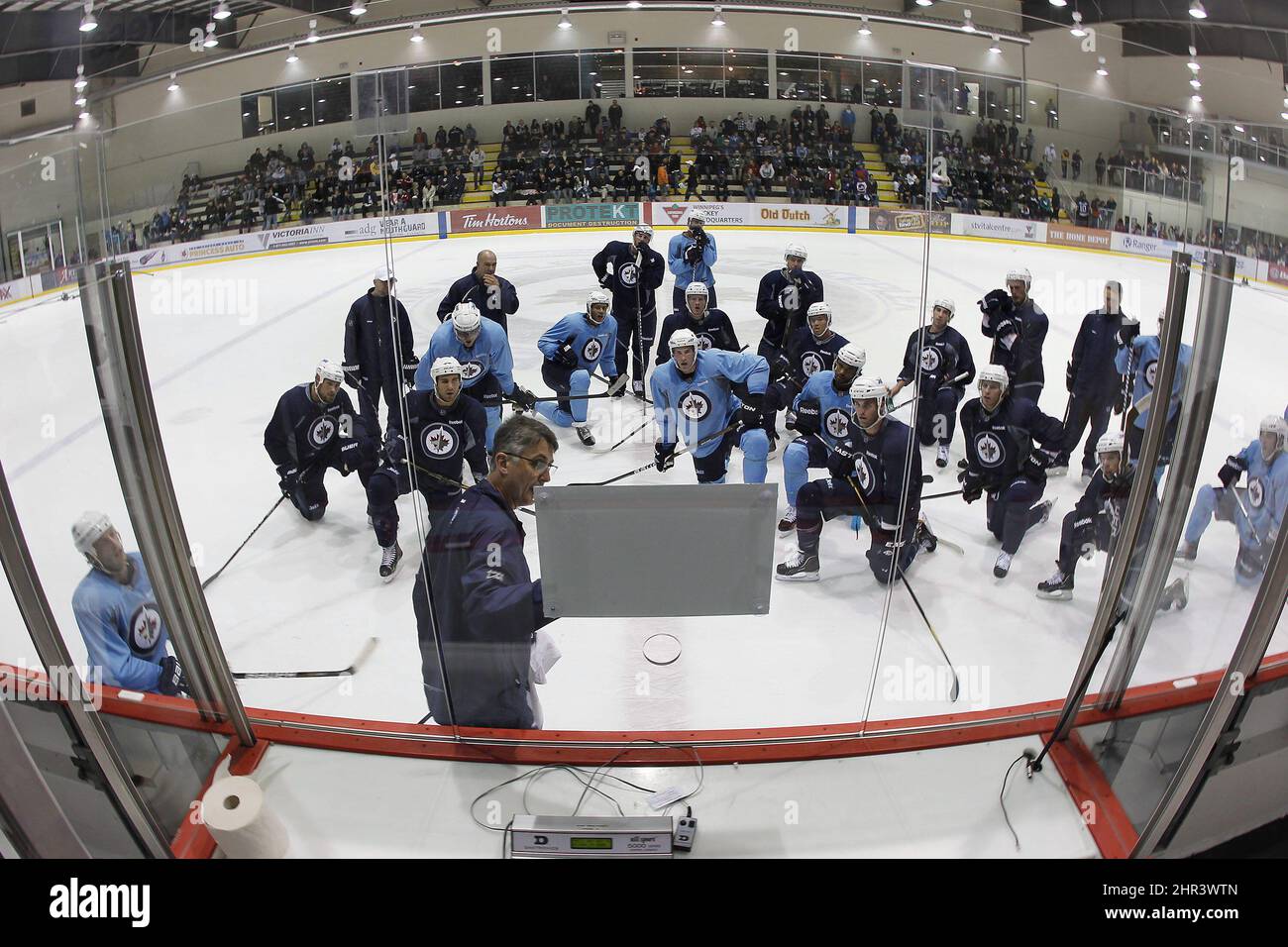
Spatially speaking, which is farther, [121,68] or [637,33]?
[637,33]

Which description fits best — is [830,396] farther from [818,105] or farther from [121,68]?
[121,68]

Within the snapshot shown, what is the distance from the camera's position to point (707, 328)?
521cm

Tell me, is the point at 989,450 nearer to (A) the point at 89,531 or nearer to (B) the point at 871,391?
(B) the point at 871,391

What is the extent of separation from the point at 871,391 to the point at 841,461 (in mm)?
427

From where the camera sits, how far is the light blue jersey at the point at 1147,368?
2.36 meters

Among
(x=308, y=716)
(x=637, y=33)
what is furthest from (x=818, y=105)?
(x=308, y=716)

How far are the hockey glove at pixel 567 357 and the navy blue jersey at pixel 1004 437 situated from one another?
184cm

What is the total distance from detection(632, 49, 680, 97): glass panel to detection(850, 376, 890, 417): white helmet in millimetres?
1403

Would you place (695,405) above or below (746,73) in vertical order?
below

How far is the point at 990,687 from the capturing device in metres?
3.09

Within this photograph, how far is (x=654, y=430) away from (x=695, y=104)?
125 centimetres

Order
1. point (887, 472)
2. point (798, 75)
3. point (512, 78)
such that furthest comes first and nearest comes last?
point (887, 472), point (798, 75), point (512, 78)

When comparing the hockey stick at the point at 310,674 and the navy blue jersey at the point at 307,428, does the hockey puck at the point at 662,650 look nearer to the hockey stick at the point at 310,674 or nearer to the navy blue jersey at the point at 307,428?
the hockey stick at the point at 310,674

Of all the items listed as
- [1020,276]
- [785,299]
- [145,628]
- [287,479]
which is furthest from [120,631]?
[785,299]
